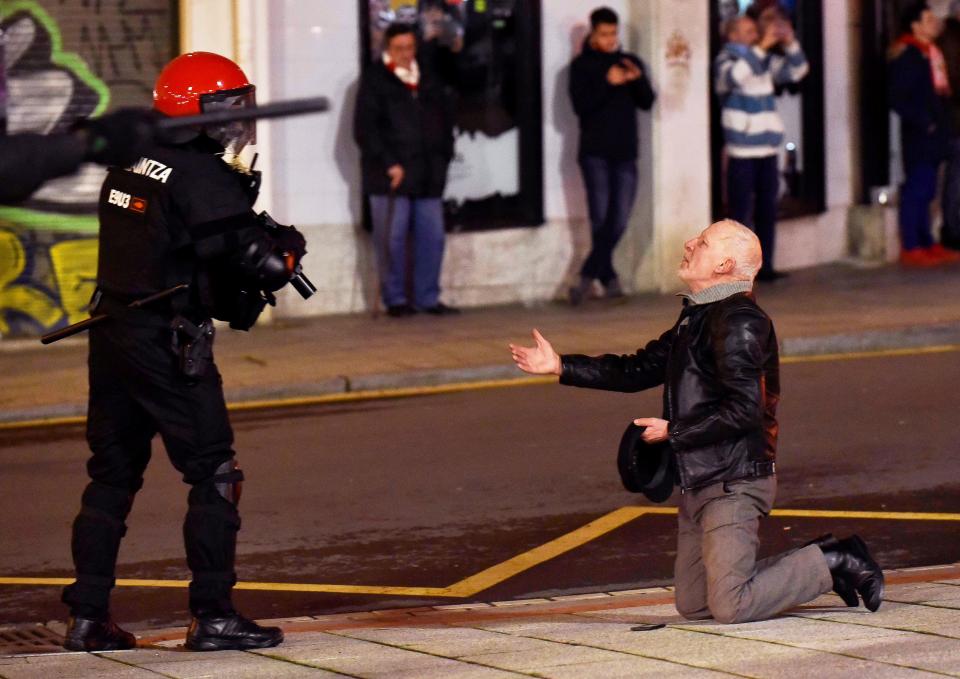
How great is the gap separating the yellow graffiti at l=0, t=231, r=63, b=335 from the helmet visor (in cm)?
825

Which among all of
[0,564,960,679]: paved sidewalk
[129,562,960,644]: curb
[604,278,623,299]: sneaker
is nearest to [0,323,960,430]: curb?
[604,278,623,299]: sneaker

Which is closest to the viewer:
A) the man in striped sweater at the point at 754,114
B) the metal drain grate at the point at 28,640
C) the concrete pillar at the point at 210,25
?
the metal drain grate at the point at 28,640

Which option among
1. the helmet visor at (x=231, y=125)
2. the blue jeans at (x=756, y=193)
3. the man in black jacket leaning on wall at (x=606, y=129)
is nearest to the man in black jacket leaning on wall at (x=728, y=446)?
the helmet visor at (x=231, y=125)

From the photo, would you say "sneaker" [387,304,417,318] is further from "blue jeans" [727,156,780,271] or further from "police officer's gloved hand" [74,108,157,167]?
"police officer's gloved hand" [74,108,157,167]

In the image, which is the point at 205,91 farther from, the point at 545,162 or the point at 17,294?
the point at 545,162

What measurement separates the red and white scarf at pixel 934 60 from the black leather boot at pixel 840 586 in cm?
1204

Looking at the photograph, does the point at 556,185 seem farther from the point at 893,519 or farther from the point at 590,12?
the point at 893,519

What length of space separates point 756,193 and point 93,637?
11352 millimetres

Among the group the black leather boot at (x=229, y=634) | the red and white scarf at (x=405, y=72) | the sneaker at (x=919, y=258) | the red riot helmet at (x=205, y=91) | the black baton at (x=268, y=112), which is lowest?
the black leather boot at (x=229, y=634)

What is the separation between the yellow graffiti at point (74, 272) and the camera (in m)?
14.6

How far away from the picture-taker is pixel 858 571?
6.36 m

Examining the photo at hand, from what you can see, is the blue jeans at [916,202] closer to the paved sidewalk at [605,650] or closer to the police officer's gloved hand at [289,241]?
the paved sidewalk at [605,650]

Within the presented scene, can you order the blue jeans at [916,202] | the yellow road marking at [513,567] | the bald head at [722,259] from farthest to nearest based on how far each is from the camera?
1. the blue jeans at [916,202]
2. the yellow road marking at [513,567]
3. the bald head at [722,259]

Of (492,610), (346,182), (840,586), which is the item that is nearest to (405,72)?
(346,182)
